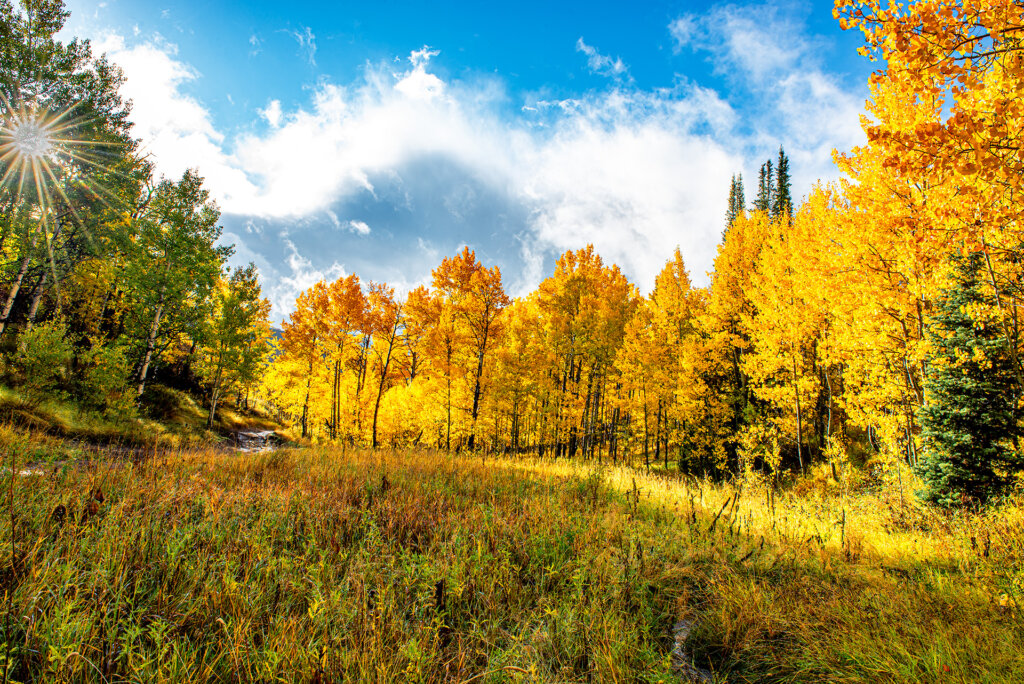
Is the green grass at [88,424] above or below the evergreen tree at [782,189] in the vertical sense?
below

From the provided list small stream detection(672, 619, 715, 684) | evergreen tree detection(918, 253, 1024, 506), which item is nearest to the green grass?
small stream detection(672, 619, 715, 684)

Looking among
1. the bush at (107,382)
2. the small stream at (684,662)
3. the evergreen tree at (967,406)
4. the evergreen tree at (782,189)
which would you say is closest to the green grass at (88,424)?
the bush at (107,382)

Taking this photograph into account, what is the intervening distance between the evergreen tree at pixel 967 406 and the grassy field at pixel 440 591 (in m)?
3.06

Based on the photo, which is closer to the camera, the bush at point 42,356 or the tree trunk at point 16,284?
the bush at point 42,356

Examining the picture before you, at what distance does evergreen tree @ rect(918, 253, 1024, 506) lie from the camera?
26.0 feet

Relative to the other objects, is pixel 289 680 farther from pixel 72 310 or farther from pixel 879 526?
pixel 72 310

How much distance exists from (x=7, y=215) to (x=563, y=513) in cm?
2868

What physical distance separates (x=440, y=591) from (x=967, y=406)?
40.3 ft

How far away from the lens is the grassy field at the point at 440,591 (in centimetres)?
224

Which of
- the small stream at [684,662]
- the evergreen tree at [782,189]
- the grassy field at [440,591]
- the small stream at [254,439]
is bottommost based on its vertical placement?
the small stream at [254,439]

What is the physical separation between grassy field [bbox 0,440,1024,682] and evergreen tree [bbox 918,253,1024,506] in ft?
10.0

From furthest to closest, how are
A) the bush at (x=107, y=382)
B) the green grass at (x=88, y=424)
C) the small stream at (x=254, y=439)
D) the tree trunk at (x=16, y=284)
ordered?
the small stream at (x=254, y=439) → the tree trunk at (x=16, y=284) → the bush at (x=107, y=382) → the green grass at (x=88, y=424)

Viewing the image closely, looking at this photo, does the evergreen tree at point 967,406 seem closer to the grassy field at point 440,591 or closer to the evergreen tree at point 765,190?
the grassy field at point 440,591

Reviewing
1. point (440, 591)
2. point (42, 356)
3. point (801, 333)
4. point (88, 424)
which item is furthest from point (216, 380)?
point (801, 333)
